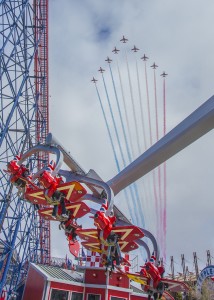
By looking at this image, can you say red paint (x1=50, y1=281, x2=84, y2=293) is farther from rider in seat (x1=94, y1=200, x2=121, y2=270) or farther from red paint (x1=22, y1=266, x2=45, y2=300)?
rider in seat (x1=94, y1=200, x2=121, y2=270)

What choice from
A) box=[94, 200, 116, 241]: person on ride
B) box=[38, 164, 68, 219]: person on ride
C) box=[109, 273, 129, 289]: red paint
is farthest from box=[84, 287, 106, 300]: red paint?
box=[38, 164, 68, 219]: person on ride

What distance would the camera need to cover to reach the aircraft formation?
5.88 m

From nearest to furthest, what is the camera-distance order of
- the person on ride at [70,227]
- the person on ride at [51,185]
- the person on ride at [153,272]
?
the person on ride at [51,185] → the person on ride at [70,227] → the person on ride at [153,272]

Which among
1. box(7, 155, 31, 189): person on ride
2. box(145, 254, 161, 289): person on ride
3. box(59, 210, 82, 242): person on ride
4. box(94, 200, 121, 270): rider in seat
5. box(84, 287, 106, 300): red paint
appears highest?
box(7, 155, 31, 189): person on ride

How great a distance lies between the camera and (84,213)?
20.1 ft

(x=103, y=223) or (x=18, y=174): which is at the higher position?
(x=18, y=174)

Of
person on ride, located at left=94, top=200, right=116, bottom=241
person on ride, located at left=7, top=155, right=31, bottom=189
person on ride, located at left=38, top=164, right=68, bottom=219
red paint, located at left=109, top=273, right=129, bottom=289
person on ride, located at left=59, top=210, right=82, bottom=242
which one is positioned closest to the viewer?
person on ride, located at left=94, top=200, right=116, bottom=241

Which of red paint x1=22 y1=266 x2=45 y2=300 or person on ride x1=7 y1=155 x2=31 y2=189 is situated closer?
person on ride x1=7 y1=155 x2=31 y2=189

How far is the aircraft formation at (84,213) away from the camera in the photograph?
19.3ft

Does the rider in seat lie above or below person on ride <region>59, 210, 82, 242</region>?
below

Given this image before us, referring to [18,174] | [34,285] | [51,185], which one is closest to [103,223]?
[51,185]

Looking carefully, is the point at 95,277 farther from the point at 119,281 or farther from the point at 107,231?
the point at 107,231

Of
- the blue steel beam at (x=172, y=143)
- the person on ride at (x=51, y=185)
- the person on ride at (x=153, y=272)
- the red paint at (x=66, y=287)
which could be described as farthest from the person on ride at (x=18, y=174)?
the red paint at (x=66, y=287)

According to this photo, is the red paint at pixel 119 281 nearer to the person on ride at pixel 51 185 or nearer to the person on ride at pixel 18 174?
the person on ride at pixel 18 174
